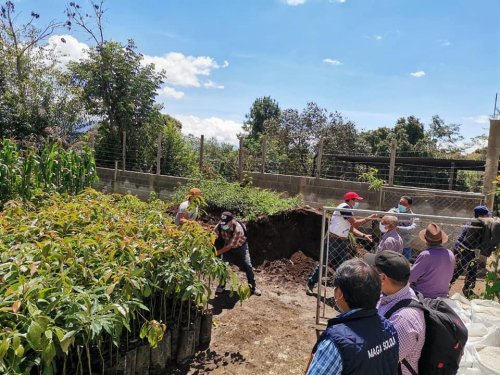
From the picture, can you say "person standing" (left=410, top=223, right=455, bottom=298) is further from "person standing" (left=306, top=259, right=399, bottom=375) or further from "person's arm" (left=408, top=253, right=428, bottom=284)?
"person standing" (left=306, top=259, right=399, bottom=375)

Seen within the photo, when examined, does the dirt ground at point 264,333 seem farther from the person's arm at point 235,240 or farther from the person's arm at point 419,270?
the person's arm at point 419,270

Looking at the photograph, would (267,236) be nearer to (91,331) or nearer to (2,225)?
(2,225)

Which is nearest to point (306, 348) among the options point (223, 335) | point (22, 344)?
point (223, 335)

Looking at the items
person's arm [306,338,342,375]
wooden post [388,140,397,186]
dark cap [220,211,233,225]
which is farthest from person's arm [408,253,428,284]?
wooden post [388,140,397,186]

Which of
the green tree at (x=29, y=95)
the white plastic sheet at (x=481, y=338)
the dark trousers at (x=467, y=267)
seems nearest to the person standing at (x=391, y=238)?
the white plastic sheet at (x=481, y=338)

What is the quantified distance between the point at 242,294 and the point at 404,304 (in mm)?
1878

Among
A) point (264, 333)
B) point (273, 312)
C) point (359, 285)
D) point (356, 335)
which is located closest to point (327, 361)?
point (356, 335)

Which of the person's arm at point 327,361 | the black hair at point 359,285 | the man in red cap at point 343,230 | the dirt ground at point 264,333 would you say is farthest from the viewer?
the man in red cap at point 343,230

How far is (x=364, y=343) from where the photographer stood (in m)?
1.75

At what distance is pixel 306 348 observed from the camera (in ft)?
14.5

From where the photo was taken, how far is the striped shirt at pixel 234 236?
560cm

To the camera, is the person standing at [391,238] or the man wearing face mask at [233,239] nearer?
the person standing at [391,238]

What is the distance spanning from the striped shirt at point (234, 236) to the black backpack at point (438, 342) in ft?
11.3

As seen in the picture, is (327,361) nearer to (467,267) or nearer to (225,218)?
(225,218)
